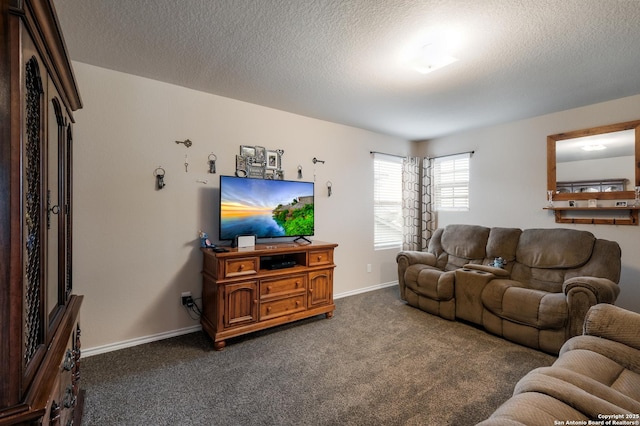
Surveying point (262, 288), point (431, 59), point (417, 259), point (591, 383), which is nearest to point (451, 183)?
point (417, 259)

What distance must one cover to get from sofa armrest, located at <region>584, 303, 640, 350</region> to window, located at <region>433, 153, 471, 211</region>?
113 inches

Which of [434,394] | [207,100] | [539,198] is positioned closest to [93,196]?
[207,100]

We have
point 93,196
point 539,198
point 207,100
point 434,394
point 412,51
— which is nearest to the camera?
point 434,394

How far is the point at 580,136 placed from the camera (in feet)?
10.7

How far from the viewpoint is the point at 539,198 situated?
3600 mm

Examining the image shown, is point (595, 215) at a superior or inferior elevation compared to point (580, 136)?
inferior

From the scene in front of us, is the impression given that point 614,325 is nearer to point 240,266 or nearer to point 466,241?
point 466,241

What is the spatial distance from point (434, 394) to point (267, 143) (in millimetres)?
2848

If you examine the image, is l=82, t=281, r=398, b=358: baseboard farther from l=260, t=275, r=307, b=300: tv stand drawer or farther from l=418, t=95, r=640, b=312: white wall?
l=418, t=95, r=640, b=312: white wall

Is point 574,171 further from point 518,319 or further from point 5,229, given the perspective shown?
point 5,229

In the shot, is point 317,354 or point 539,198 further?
point 539,198

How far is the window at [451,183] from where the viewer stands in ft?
14.3

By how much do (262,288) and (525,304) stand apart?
7.96 feet

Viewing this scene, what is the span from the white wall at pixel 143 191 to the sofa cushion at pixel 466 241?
2522mm
